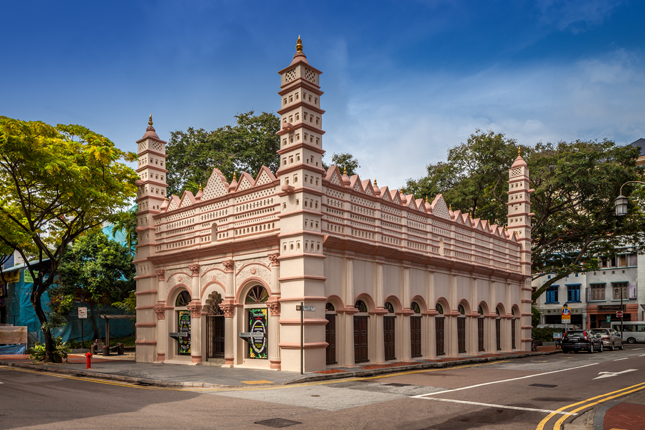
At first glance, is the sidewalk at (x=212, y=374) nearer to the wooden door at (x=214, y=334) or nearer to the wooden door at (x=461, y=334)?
the wooden door at (x=214, y=334)

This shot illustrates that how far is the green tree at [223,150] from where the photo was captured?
3919 centimetres

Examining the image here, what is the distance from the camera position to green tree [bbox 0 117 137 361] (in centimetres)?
2153

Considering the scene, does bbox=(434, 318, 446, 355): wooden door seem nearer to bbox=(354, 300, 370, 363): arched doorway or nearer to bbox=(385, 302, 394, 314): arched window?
bbox=(385, 302, 394, 314): arched window

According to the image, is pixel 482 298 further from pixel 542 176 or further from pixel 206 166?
pixel 206 166

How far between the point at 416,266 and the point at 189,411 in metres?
15.2

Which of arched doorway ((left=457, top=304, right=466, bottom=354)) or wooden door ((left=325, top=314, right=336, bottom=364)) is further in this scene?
arched doorway ((left=457, top=304, right=466, bottom=354))

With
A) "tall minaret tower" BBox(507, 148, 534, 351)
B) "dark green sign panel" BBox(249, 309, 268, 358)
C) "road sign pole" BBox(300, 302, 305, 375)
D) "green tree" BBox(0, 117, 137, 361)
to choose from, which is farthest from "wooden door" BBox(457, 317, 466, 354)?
"green tree" BBox(0, 117, 137, 361)

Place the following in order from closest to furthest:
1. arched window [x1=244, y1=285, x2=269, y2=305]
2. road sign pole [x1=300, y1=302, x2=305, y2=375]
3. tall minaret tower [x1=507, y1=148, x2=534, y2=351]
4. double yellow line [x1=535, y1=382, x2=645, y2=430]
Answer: double yellow line [x1=535, y1=382, x2=645, y2=430] → road sign pole [x1=300, y1=302, x2=305, y2=375] → arched window [x1=244, y1=285, x2=269, y2=305] → tall minaret tower [x1=507, y1=148, x2=534, y2=351]

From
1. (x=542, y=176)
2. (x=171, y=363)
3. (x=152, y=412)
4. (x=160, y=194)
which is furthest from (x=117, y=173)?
(x=542, y=176)

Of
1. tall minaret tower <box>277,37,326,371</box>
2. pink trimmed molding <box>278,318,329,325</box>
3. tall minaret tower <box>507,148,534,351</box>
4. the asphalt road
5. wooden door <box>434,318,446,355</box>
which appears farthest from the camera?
tall minaret tower <box>507,148,534,351</box>

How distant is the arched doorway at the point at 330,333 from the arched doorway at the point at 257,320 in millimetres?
2167

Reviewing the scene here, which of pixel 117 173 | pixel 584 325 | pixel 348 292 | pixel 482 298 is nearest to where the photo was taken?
pixel 348 292

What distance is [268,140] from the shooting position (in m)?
40.2

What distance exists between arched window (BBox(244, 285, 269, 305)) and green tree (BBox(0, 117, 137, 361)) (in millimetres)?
7886
